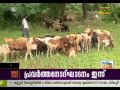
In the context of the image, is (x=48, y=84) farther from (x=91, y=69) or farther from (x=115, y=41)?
(x=115, y=41)

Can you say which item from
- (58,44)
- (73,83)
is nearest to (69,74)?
(73,83)

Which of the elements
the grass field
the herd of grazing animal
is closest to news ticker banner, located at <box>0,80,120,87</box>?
the grass field

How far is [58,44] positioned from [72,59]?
21cm

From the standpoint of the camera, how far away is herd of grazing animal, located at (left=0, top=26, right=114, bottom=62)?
2264 millimetres

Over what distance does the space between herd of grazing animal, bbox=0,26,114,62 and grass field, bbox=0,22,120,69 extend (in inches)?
1.5

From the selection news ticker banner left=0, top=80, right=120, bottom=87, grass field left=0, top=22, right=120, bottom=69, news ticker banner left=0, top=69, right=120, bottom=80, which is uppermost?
grass field left=0, top=22, right=120, bottom=69

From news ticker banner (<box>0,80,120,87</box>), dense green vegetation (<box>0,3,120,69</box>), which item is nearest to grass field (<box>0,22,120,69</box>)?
dense green vegetation (<box>0,3,120,69</box>)

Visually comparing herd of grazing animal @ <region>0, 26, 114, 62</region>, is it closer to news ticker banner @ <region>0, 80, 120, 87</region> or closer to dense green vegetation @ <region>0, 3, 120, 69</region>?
dense green vegetation @ <region>0, 3, 120, 69</region>

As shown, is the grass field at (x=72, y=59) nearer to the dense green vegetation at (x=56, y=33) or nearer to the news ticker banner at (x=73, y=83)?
the dense green vegetation at (x=56, y=33)

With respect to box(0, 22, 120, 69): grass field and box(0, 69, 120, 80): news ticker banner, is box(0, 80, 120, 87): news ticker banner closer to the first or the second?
box(0, 69, 120, 80): news ticker banner

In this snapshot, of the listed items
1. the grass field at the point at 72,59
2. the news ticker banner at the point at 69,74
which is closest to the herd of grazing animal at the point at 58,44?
Answer: the grass field at the point at 72,59

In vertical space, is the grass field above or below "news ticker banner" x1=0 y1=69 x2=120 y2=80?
above

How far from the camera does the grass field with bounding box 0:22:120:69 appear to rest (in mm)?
2221

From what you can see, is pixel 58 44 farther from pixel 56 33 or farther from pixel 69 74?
pixel 69 74
